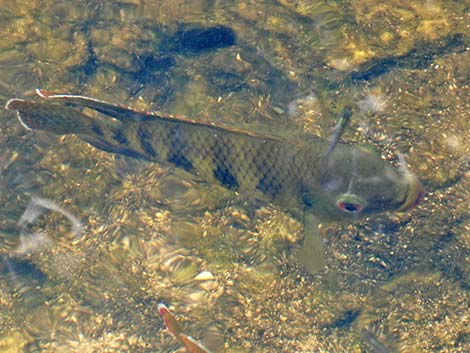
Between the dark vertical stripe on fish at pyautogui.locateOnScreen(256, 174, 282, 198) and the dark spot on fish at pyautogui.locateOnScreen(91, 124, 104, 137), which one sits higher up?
the dark spot on fish at pyautogui.locateOnScreen(91, 124, 104, 137)

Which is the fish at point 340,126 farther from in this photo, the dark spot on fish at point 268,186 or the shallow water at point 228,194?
the dark spot on fish at point 268,186

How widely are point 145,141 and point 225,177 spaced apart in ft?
2.67

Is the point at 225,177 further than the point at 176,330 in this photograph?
Yes

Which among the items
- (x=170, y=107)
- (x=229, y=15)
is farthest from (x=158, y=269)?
(x=229, y=15)

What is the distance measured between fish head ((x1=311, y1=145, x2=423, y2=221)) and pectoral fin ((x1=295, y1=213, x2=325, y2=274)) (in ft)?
0.97

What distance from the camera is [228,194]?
4930 millimetres

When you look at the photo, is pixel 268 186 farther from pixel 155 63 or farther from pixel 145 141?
pixel 155 63

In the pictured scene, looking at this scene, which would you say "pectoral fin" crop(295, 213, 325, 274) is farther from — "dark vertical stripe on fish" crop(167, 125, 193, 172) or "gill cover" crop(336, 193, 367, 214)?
"dark vertical stripe on fish" crop(167, 125, 193, 172)

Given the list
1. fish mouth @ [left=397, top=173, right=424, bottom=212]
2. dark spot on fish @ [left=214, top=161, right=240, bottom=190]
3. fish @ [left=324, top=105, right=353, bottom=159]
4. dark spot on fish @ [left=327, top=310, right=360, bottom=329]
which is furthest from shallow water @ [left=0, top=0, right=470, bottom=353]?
fish mouth @ [left=397, top=173, right=424, bottom=212]

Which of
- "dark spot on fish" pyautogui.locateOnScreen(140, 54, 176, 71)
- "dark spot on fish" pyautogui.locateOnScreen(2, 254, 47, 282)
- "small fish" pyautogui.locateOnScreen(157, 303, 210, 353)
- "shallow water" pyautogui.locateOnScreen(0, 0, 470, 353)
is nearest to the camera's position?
"small fish" pyautogui.locateOnScreen(157, 303, 210, 353)

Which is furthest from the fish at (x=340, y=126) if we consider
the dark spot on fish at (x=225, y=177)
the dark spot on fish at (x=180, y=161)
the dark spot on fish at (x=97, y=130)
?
the dark spot on fish at (x=97, y=130)

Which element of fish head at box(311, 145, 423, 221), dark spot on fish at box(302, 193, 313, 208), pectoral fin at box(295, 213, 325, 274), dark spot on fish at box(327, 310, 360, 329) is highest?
fish head at box(311, 145, 423, 221)

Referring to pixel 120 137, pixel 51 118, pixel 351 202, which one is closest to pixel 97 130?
pixel 120 137

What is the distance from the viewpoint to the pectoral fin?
4.21 meters
